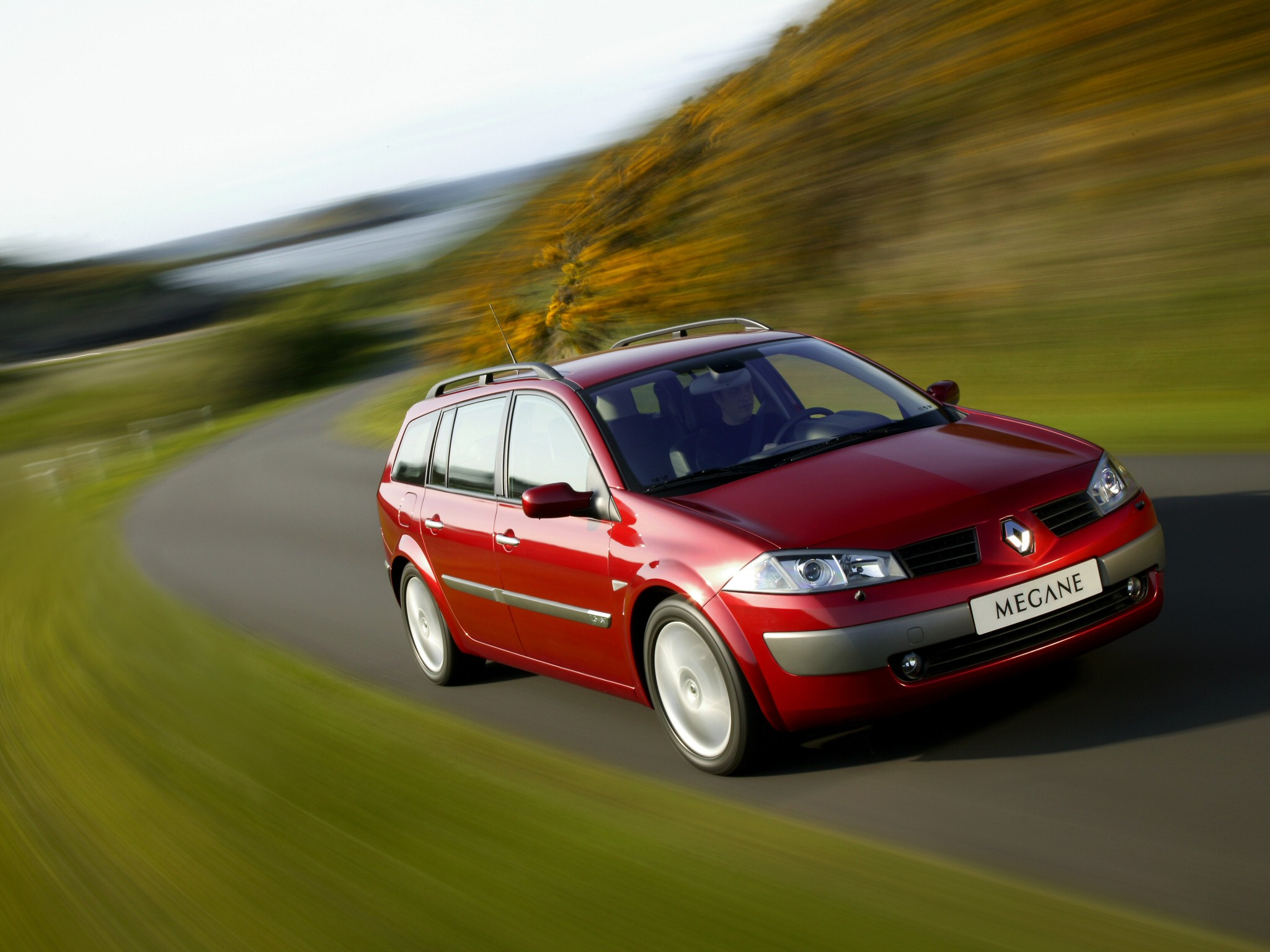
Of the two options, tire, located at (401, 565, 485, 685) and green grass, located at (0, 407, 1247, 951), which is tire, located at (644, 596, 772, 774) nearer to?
green grass, located at (0, 407, 1247, 951)

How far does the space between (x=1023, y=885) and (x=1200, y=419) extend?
297 inches

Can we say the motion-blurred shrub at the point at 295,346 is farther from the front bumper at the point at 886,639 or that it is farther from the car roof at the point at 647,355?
the front bumper at the point at 886,639

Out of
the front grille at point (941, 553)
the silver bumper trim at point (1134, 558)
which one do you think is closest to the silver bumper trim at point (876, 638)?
the front grille at point (941, 553)

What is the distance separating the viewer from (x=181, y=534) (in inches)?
701

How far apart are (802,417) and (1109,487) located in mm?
1340

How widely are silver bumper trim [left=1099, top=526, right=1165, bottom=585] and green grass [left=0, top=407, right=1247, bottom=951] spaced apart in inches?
52.0

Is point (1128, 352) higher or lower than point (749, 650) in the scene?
lower

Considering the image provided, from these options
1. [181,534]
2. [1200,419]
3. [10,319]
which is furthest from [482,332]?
[10,319]

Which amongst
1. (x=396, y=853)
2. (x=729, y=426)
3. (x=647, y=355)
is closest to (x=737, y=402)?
(x=729, y=426)

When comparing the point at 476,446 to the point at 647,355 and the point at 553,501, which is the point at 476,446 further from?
the point at 553,501

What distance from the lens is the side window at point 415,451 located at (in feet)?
23.6

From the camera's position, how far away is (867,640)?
4.40m

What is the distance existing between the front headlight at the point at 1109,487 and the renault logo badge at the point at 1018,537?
16.3 inches

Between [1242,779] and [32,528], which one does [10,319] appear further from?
[1242,779]
